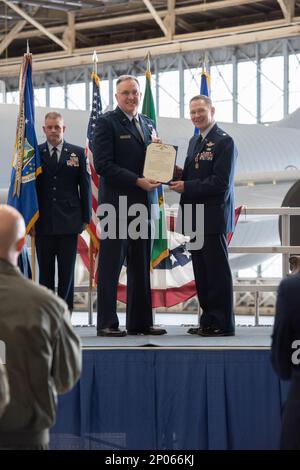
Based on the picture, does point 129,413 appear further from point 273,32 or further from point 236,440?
point 273,32

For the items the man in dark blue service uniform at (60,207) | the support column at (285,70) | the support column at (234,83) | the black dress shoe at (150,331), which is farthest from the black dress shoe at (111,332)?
the support column at (234,83)

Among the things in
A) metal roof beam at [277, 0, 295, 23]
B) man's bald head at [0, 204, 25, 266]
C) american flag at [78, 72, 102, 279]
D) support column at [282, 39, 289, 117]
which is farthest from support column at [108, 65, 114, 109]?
man's bald head at [0, 204, 25, 266]

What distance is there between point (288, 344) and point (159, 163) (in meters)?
2.89

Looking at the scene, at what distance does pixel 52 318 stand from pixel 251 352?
2739mm

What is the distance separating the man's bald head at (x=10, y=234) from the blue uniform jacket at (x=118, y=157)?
3222mm

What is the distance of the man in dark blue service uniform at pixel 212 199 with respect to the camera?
617 centimetres

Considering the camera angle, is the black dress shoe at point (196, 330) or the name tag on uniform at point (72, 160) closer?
the black dress shoe at point (196, 330)

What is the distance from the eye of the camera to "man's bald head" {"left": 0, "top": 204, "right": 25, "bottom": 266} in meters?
2.86

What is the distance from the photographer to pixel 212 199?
20.5ft

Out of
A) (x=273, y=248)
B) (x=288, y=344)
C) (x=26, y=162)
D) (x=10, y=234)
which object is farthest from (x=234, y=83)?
(x=10, y=234)

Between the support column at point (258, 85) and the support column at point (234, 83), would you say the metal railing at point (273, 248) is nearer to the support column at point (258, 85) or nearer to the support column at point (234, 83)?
the support column at point (258, 85)

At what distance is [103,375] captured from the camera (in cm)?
543

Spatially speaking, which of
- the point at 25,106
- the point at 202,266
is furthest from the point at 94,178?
the point at 202,266

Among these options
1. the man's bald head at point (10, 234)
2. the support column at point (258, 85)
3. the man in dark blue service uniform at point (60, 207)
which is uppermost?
the support column at point (258, 85)
